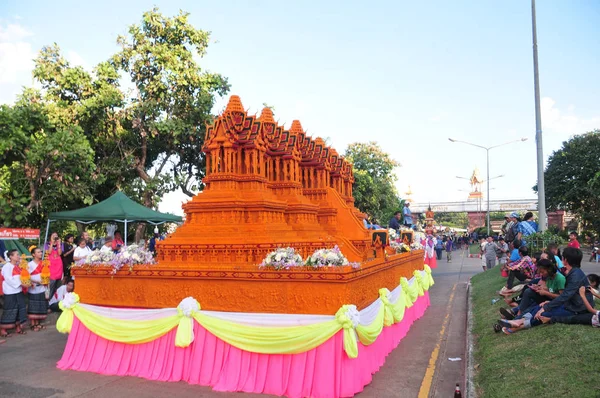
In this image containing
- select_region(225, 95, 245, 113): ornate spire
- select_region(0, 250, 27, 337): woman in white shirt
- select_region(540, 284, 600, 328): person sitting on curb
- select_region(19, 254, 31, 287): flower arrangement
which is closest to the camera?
select_region(540, 284, 600, 328): person sitting on curb

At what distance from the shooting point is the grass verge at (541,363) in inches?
199

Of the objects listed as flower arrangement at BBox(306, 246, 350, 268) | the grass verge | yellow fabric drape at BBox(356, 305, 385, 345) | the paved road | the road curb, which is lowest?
the paved road

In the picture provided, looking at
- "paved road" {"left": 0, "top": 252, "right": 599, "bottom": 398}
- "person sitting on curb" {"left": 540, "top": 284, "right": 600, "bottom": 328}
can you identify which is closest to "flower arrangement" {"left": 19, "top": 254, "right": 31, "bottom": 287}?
"paved road" {"left": 0, "top": 252, "right": 599, "bottom": 398}

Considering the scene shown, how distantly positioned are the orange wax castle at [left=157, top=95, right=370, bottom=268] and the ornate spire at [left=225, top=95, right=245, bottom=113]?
20mm

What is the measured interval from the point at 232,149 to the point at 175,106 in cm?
1153

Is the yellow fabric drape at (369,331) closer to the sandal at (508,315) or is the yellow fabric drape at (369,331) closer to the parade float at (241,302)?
the parade float at (241,302)

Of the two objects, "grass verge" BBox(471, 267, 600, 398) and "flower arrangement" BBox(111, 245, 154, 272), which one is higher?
"flower arrangement" BBox(111, 245, 154, 272)

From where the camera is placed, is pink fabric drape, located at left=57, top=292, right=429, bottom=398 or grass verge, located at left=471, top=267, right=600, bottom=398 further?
pink fabric drape, located at left=57, top=292, right=429, bottom=398

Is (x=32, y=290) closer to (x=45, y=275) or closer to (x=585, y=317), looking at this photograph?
(x=45, y=275)

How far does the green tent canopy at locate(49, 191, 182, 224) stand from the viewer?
1346 centimetres

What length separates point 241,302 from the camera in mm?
6785

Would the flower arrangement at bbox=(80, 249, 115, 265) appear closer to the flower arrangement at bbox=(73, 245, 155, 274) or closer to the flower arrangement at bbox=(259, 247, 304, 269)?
the flower arrangement at bbox=(73, 245, 155, 274)

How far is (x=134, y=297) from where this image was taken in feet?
24.8

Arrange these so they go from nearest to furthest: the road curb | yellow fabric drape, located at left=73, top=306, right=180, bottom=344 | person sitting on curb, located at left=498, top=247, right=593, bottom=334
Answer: the road curb, person sitting on curb, located at left=498, top=247, right=593, bottom=334, yellow fabric drape, located at left=73, top=306, right=180, bottom=344
